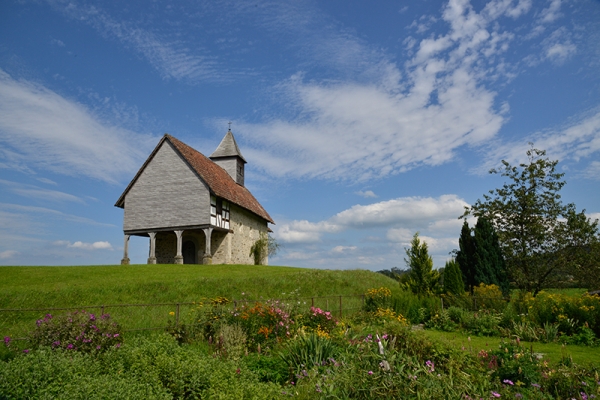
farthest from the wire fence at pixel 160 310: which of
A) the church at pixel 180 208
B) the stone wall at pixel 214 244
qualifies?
the stone wall at pixel 214 244

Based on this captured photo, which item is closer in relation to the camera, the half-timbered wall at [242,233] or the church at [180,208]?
the church at [180,208]

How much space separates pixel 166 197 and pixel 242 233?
6.84 m

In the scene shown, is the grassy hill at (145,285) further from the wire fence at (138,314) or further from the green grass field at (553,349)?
the green grass field at (553,349)

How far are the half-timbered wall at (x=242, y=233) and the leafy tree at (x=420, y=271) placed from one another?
49.1 feet

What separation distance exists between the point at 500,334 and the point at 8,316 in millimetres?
14022

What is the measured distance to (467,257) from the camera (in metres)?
19.3

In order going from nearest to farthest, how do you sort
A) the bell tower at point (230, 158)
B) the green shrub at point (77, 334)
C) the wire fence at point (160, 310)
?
the green shrub at point (77, 334)
the wire fence at point (160, 310)
the bell tower at point (230, 158)

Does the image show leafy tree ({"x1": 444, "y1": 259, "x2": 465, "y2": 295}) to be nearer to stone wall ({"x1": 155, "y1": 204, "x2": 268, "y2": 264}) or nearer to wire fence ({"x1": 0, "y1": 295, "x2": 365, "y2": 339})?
wire fence ({"x1": 0, "y1": 295, "x2": 365, "y2": 339})

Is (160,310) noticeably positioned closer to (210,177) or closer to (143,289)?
(143,289)

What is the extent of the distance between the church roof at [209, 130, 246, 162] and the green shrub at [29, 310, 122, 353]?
1090 inches

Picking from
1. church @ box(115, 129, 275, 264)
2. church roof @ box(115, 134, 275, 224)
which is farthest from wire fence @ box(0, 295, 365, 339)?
church roof @ box(115, 134, 275, 224)

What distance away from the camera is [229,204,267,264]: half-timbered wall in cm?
2909

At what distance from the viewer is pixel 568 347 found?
9.70 meters

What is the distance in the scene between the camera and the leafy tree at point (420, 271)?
16.3 m
